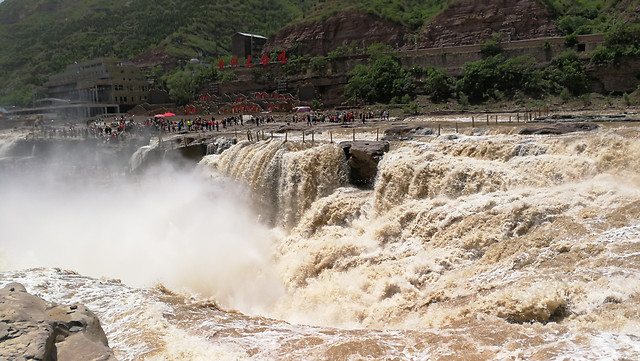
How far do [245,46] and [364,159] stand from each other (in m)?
59.5

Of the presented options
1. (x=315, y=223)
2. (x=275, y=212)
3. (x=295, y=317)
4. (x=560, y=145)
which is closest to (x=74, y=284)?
(x=295, y=317)

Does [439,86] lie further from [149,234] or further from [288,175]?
[149,234]

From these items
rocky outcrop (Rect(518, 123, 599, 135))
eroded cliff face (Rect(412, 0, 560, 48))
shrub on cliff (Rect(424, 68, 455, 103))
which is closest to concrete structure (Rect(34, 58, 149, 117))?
eroded cliff face (Rect(412, 0, 560, 48))

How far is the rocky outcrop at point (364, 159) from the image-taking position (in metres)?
17.1

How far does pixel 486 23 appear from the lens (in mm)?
50719

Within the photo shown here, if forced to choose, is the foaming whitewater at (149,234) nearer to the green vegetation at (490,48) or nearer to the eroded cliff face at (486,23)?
the green vegetation at (490,48)

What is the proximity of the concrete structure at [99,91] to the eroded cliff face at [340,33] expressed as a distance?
19517mm

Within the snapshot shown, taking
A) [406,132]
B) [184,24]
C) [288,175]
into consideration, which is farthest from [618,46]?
[184,24]

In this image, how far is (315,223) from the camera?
1642 cm

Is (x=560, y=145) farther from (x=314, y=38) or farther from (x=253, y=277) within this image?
(x=314, y=38)

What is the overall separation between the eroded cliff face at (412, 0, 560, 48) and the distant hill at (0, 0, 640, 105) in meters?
0.31

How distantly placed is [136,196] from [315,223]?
12.2 meters

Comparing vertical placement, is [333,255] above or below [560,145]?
below

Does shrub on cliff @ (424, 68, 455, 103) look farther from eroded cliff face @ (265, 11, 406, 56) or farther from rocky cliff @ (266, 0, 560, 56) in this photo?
eroded cliff face @ (265, 11, 406, 56)
